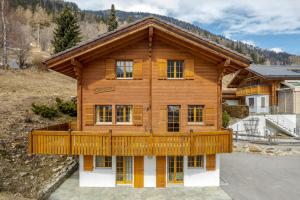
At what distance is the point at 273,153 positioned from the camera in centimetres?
2494

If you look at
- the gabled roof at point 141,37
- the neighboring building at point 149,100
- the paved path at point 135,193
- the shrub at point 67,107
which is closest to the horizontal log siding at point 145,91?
the neighboring building at point 149,100

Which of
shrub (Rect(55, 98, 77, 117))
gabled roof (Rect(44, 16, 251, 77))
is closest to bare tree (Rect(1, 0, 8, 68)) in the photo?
shrub (Rect(55, 98, 77, 117))

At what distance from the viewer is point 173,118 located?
16.3 m

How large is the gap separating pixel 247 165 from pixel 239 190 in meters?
6.36

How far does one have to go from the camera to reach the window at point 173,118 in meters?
16.3

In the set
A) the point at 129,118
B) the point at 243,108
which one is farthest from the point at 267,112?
the point at 129,118

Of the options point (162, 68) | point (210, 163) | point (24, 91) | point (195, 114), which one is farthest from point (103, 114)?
point (24, 91)

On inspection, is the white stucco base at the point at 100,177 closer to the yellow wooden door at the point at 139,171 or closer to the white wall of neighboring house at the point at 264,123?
the yellow wooden door at the point at 139,171

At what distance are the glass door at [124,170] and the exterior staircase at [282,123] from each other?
23.5 metres

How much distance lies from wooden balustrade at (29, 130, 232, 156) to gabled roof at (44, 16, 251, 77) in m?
4.28

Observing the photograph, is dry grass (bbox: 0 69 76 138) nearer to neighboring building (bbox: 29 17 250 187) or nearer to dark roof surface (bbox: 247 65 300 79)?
neighboring building (bbox: 29 17 250 187)

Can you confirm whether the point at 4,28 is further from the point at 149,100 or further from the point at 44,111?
the point at 149,100

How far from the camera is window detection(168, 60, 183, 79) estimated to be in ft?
53.8

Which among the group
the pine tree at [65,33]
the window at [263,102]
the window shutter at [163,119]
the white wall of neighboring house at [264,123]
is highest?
the pine tree at [65,33]
